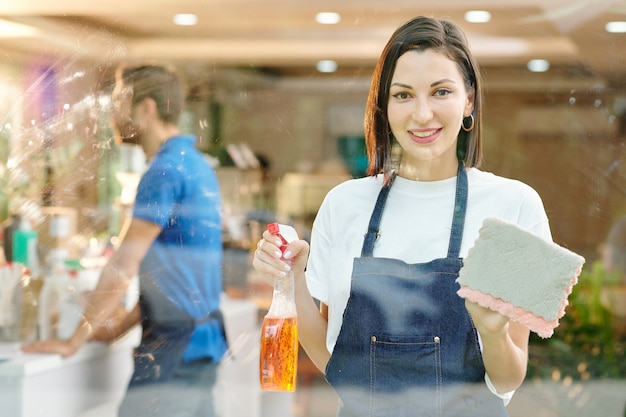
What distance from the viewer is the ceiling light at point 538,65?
4.98 feet

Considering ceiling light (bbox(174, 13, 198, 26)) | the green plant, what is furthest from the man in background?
the green plant

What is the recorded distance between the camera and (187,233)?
1.63 m

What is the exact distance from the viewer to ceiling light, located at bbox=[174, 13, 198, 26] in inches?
64.0

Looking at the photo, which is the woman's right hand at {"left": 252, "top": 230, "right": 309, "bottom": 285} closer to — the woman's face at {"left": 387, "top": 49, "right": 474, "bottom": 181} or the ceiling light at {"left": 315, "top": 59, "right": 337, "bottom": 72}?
the woman's face at {"left": 387, "top": 49, "right": 474, "bottom": 181}

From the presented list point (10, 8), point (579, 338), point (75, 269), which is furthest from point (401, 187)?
point (10, 8)

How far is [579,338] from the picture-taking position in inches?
70.1

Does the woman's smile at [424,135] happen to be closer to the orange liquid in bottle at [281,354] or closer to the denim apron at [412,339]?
the denim apron at [412,339]

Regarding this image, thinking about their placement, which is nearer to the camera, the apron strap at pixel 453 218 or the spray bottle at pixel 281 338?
the apron strap at pixel 453 218

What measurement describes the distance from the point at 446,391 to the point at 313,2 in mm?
814

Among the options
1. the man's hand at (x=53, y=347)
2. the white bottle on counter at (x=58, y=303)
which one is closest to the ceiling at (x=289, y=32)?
the white bottle on counter at (x=58, y=303)

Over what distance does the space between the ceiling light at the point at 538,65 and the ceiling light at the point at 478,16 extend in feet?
0.40

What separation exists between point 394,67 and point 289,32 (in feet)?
1.20

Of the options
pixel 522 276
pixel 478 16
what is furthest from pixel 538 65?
pixel 522 276

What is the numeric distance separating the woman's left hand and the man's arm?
0.73 m
